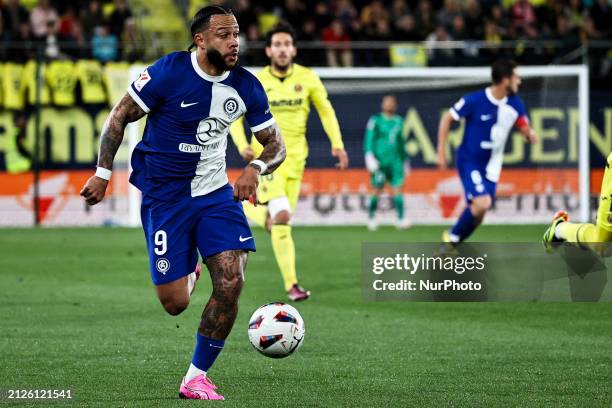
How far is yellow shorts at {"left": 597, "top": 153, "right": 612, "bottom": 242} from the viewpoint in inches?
385

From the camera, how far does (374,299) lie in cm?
1108

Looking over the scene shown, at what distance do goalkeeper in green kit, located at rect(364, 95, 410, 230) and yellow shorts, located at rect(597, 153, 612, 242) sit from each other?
1090 cm

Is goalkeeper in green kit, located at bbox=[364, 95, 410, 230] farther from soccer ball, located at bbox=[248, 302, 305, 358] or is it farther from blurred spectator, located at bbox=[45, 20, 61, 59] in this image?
soccer ball, located at bbox=[248, 302, 305, 358]

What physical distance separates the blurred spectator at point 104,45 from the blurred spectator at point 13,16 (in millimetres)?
1446

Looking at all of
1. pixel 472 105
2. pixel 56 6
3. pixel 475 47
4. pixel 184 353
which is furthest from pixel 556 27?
pixel 184 353

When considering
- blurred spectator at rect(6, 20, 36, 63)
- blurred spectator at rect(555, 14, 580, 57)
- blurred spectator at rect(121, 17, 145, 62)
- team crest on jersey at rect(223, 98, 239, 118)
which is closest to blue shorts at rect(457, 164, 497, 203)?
team crest on jersey at rect(223, 98, 239, 118)

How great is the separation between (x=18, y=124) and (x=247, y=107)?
1535 cm

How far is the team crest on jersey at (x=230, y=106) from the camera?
6.62 meters

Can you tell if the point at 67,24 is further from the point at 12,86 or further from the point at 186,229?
the point at 186,229

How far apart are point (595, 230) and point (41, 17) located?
50.1 ft

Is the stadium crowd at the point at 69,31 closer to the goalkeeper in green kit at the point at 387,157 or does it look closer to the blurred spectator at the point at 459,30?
the goalkeeper in green kit at the point at 387,157

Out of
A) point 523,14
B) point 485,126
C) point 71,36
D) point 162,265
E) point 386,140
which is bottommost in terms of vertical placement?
point 386,140

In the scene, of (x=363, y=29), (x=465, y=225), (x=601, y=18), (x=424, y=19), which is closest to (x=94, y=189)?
(x=465, y=225)

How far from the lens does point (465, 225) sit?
13.8 m
